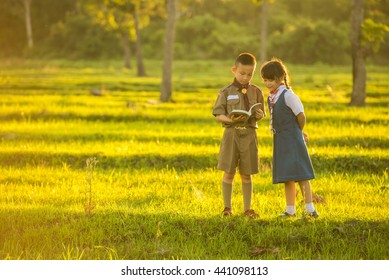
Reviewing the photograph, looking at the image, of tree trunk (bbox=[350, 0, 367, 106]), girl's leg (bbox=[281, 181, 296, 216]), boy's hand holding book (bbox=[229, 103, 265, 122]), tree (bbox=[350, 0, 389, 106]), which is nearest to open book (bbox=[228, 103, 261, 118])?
boy's hand holding book (bbox=[229, 103, 265, 122])

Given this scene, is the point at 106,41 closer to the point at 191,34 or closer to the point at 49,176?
the point at 191,34

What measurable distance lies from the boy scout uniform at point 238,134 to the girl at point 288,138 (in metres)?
0.18

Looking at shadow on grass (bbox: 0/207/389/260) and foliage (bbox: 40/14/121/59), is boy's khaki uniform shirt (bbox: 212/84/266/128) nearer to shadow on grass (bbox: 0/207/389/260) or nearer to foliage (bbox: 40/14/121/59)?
shadow on grass (bbox: 0/207/389/260)

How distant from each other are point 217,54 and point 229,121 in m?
50.6

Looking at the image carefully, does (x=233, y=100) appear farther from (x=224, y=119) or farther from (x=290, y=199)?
(x=290, y=199)

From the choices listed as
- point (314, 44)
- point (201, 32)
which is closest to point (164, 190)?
point (314, 44)

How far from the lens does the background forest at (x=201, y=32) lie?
159 feet

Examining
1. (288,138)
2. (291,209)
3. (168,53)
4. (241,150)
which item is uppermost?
(168,53)

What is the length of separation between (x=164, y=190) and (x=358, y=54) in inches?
498

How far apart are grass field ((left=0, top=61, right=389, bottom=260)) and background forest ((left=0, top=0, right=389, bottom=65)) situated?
2765cm

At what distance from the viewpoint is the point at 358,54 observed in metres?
20.1

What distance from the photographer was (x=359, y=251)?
21.1 feet

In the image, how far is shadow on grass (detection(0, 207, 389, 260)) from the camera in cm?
638

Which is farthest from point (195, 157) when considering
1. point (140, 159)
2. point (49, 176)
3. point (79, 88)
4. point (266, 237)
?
point (79, 88)
